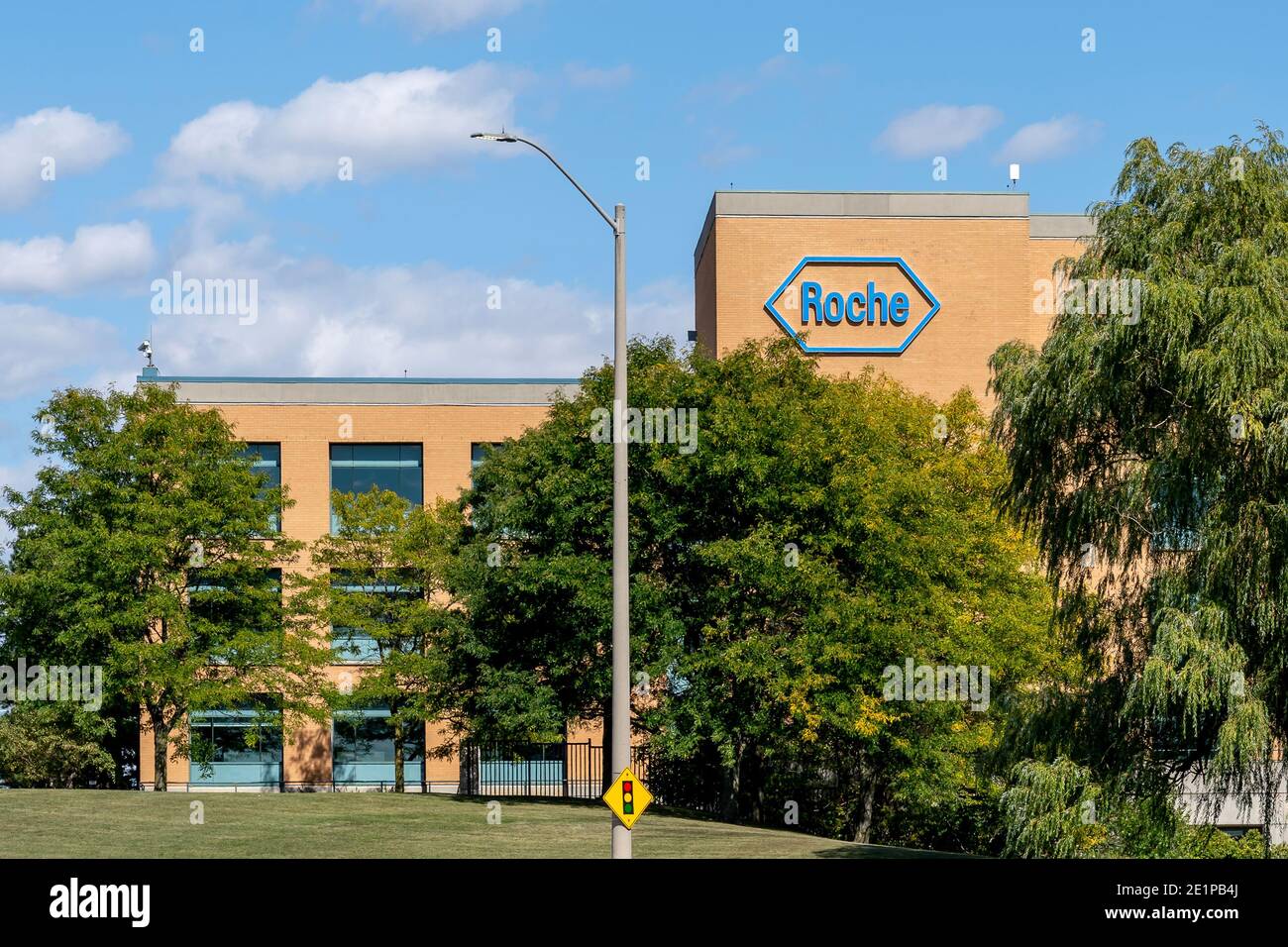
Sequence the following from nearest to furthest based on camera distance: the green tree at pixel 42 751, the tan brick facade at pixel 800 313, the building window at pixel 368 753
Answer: the green tree at pixel 42 751
the tan brick facade at pixel 800 313
the building window at pixel 368 753

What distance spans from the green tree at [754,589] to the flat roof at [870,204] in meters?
19.4

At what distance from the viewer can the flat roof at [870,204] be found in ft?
185

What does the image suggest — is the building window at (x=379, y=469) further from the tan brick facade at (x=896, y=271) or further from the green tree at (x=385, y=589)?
the tan brick facade at (x=896, y=271)

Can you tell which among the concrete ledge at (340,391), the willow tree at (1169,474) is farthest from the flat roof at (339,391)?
the willow tree at (1169,474)

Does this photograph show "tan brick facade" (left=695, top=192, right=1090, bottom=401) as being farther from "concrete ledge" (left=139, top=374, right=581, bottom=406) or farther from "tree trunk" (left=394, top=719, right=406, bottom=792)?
"tree trunk" (left=394, top=719, right=406, bottom=792)

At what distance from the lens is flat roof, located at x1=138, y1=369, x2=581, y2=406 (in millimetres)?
58781

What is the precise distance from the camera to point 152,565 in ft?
134

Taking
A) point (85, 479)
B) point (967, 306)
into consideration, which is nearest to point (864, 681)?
point (85, 479)

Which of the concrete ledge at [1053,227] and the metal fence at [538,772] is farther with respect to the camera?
the concrete ledge at [1053,227]

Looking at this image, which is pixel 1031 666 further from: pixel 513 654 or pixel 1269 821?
pixel 1269 821

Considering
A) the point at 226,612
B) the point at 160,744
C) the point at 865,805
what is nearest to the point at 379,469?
the point at 226,612

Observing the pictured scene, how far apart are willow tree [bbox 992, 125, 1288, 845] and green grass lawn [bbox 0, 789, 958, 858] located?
600cm
